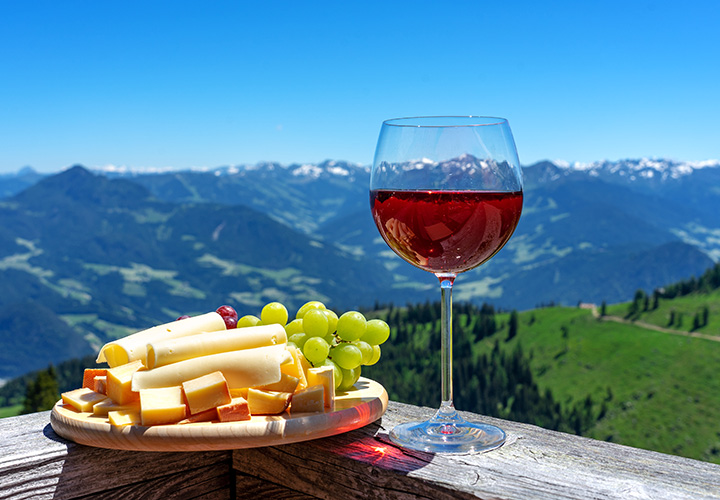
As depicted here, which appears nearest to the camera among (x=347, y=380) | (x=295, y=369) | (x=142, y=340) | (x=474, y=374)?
(x=295, y=369)

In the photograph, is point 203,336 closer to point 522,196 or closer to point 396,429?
point 396,429

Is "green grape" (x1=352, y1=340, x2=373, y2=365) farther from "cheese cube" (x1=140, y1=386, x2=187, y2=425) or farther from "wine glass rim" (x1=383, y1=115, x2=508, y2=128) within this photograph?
"wine glass rim" (x1=383, y1=115, x2=508, y2=128)

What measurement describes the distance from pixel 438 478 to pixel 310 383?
0.59 m

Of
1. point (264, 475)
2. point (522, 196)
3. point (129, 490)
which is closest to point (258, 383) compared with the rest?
point (264, 475)

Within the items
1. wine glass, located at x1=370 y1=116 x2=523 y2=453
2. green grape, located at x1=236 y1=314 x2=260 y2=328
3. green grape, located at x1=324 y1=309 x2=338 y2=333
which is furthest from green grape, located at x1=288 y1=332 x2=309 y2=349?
wine glass, located at x1=370 y1=116 x2=523 y2=453

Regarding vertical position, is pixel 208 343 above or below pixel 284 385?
above

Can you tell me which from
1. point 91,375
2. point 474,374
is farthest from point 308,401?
point 474,374

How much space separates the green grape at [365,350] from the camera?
2.72 meters

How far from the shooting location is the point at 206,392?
2174 mm

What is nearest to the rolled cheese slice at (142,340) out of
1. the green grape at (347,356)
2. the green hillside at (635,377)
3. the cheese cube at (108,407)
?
the cheese cube at (108,407)

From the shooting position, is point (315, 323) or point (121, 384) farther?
point (315, 323)

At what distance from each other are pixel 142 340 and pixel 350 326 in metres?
0.84

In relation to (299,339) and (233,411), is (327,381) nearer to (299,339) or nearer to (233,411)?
(233,411)

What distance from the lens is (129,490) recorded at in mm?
2352
